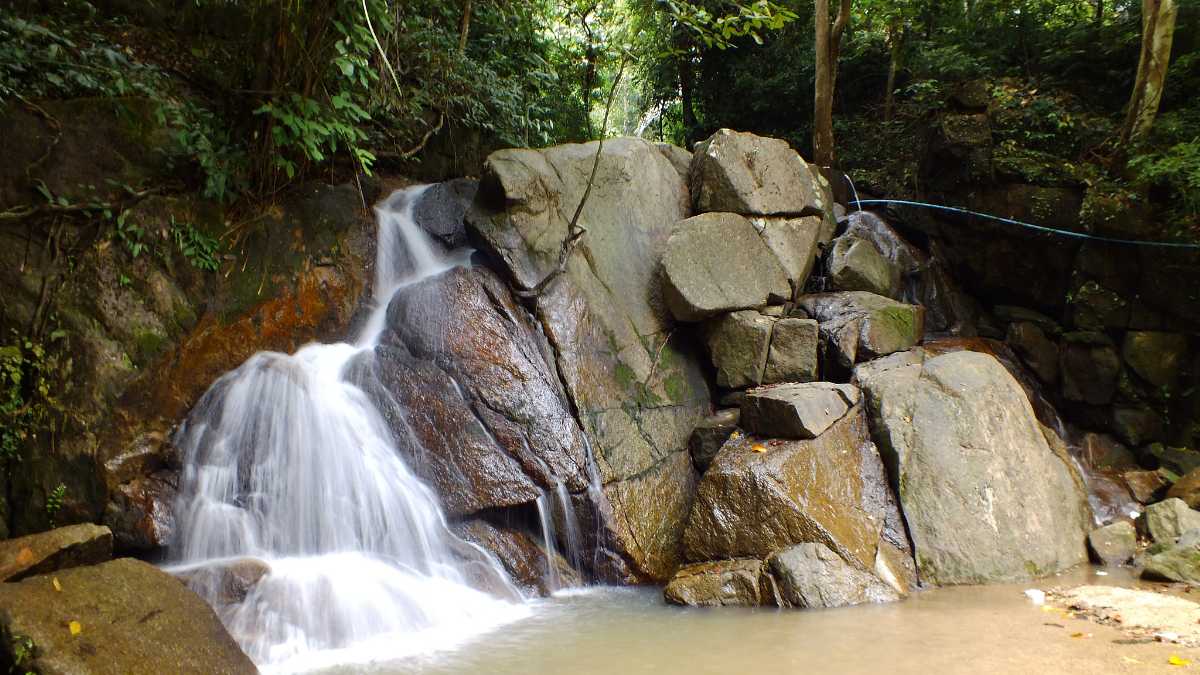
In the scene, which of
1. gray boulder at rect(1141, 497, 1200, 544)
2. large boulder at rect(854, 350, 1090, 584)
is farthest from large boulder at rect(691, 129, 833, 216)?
gray boulder at rect(1141, 497, 1200, 544)

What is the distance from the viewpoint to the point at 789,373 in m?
6.91

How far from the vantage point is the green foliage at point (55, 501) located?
4910mm

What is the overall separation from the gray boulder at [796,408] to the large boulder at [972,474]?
34 centimetres

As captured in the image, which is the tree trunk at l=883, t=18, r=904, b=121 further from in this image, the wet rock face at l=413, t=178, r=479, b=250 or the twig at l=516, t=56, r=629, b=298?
the wet rock face at l=413, t=178, r=479, b=250

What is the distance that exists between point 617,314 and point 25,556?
4.74 metres

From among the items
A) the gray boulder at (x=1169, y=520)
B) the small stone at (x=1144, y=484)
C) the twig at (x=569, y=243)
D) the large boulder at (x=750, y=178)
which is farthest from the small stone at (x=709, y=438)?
the small stone at (x=1144, y=484)

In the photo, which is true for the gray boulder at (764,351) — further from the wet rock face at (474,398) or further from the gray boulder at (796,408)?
A: the wet rock face at (474,398)

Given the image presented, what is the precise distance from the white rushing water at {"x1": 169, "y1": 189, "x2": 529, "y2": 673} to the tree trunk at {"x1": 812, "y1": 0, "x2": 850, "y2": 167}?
23.9 ft

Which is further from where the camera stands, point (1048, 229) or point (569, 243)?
point (1048, 229)

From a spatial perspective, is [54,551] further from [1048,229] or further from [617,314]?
[1048,229]

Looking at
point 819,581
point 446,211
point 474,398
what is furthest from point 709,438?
point 446,211

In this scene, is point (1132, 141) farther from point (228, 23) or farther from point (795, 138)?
point (228, 23)

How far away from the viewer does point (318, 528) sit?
5.20 meters

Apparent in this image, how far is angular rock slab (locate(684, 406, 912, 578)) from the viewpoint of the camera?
5457mm
